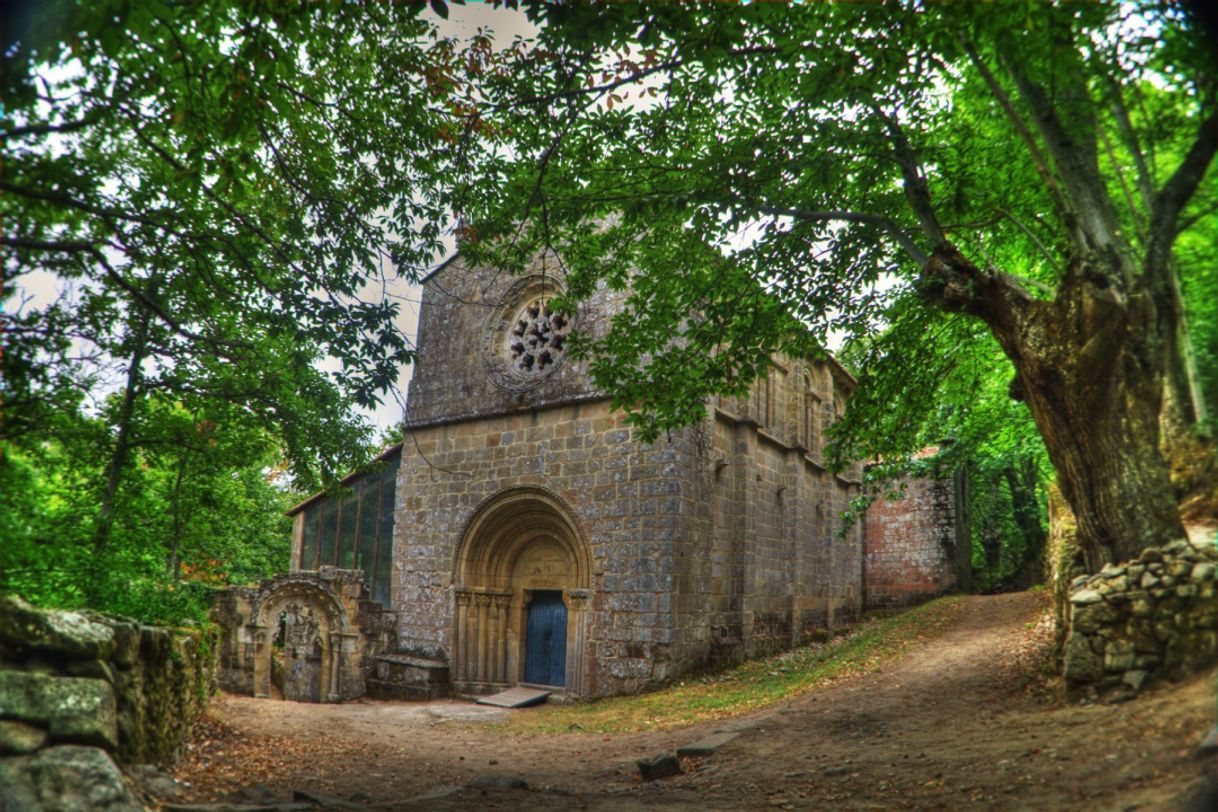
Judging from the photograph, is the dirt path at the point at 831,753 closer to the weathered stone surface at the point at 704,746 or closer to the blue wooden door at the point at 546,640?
the weathered stone surface at the point at 704,746

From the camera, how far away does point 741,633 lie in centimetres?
1351

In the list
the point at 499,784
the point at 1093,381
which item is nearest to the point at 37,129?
the point at 499,784

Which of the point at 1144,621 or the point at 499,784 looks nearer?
the point at 1144,621

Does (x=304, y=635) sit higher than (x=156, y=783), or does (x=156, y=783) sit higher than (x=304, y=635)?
(x=156, y=783)

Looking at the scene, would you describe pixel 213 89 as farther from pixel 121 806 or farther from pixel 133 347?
pixel 121 806

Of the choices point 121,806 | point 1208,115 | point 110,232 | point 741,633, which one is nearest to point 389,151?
point 110,232

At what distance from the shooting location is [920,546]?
70.5ft

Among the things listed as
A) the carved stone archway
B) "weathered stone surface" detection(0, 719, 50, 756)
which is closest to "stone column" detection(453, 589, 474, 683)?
the carved stone archway

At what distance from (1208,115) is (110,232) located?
7140mm

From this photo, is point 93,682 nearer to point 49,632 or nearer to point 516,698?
point 49,632

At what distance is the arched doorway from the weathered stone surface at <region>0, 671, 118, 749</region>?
9429 mm

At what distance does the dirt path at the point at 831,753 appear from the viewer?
3.63 metres

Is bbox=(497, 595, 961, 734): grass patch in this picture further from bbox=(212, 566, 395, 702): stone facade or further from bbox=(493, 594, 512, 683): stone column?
bbox=(212, 566, 395, 702): stone facade

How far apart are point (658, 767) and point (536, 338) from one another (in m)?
9.38
